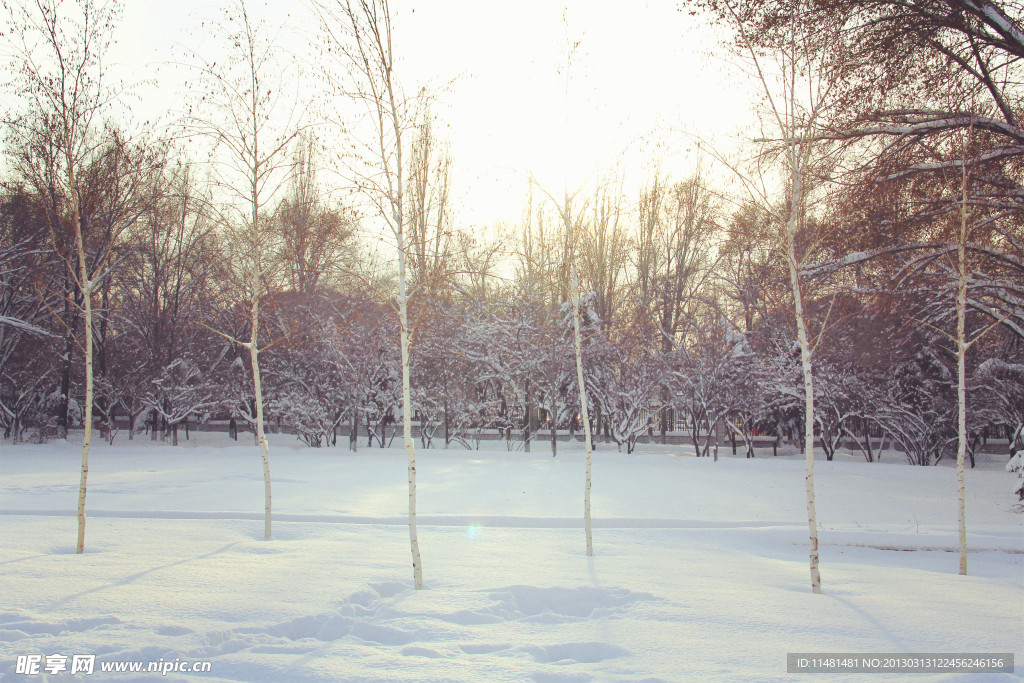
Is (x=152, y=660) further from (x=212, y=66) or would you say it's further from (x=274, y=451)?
(x=274, y=451)

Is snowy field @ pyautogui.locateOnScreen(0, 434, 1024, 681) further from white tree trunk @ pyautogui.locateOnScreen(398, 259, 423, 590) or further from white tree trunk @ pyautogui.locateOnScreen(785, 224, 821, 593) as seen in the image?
white tree trunk @ pyautogui.locateOnScreen(785, 224, 821, 593)

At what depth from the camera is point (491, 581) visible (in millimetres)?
5996

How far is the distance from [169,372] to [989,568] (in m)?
22.6

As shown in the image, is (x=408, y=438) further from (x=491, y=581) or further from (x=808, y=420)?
(x=808, y=420)

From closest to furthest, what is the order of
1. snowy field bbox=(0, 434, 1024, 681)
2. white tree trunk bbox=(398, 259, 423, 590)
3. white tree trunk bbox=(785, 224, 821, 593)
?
snowy field bbox=(0, 434, 1024, 681)
white tree trunk bbox=(398, 259, 423, 590)
white tree trunk bbox=(785, 224, 821, 593)

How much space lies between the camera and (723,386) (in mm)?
19188

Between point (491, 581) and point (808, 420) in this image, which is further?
point (808, 420)

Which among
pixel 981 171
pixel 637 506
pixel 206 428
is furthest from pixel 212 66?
pixel 206 428

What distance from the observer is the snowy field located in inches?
165

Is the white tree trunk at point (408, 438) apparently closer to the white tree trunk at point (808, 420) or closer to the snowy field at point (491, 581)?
the snowy field at point (491, 581)

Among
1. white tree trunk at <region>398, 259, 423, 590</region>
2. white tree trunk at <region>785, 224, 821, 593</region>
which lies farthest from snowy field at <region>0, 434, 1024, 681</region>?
white tree trunk at <region>785, 224, 821, 593</region>

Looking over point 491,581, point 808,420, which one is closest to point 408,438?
point 491,581

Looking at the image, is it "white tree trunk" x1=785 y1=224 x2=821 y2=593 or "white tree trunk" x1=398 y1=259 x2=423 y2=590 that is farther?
"white tree trunk" x1=785 y1=224 x2=821 y2=593

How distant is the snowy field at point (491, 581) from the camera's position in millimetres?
4180
